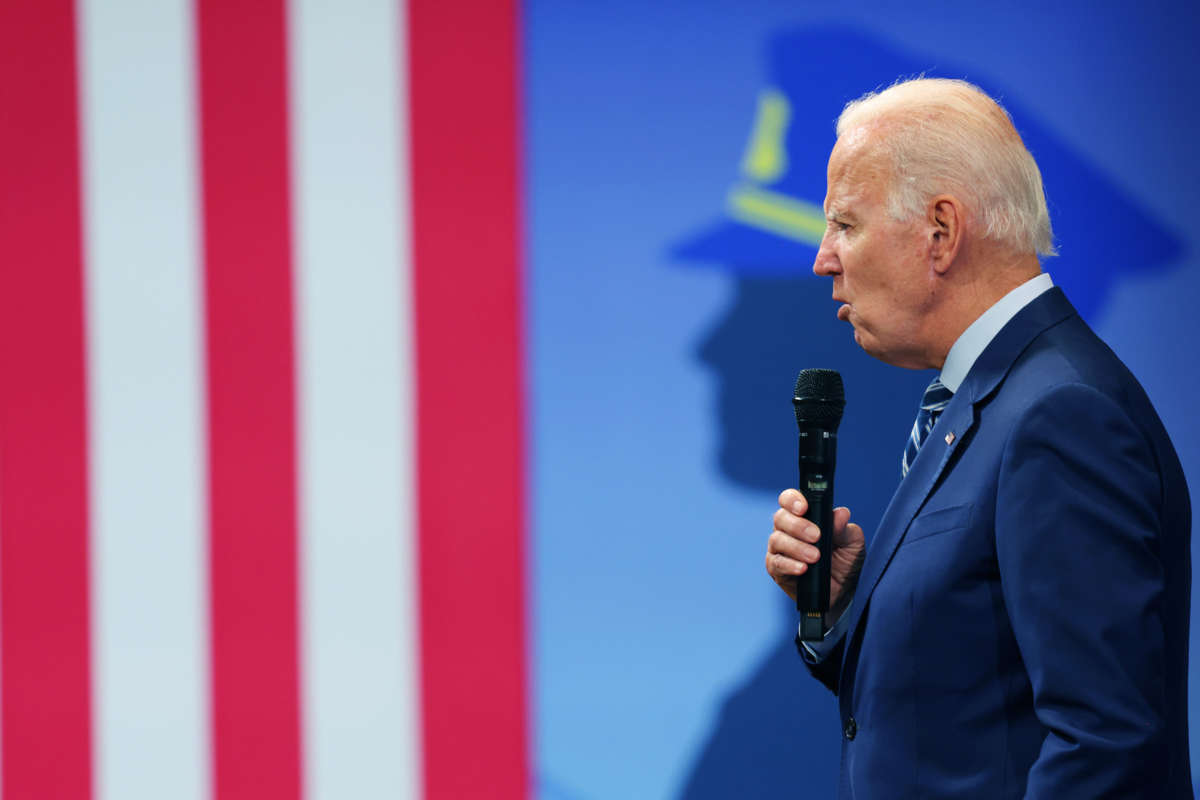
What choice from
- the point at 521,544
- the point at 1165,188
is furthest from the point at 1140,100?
the point at 521,544

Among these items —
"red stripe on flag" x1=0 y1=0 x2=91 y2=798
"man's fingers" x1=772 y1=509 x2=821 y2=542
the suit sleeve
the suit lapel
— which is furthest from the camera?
"red stripe on flag" x1=0 y1=0 x2=91 y2=798

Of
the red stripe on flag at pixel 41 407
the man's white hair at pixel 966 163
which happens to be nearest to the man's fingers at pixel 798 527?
the man's white hair at pixel 966 163

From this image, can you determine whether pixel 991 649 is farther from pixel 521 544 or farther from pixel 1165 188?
pixel 1165 188

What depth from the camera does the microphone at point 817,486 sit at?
107 centimetres

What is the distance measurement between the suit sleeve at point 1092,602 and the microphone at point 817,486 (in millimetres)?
234

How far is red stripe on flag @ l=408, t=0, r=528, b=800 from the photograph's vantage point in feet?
5.82

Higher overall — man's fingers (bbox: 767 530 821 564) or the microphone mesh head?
the microphone mesh head

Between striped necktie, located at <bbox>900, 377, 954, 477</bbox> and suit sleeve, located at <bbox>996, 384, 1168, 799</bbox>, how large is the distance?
0.64ft

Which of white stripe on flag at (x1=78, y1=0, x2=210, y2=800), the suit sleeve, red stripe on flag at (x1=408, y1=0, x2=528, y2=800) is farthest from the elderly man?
white stripe on flag at (x1=78, y1=0, x2=210, y2=800)

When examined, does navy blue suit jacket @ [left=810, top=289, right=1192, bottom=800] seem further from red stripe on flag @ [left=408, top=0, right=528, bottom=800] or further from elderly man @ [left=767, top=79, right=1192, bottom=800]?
red stripe on flag @ [left=408, top=0, right=528, bottom=800]

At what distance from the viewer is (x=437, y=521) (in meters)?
1.78

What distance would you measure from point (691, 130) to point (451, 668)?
0.91 metres

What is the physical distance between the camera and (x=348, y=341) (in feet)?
5.81

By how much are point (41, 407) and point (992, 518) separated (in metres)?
1.44
